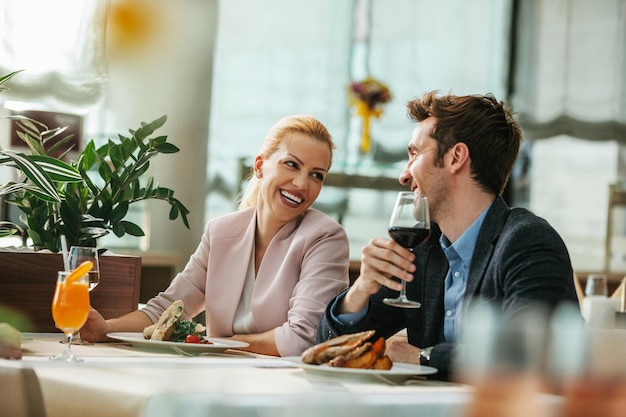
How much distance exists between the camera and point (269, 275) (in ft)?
7.14

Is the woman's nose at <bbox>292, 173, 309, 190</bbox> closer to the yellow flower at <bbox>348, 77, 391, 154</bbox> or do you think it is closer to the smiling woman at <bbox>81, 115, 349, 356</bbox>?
the smiling woman at <bbox>81, 115, 349, 356</bbox>

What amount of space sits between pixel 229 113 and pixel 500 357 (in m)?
5.41

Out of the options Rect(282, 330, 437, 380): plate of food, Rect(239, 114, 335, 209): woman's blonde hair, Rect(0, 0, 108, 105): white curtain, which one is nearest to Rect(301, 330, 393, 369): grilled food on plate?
Rect(282, 330, 437, 380): plate of food

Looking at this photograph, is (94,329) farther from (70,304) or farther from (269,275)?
(269,275)

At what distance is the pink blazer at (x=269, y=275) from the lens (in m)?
2.08

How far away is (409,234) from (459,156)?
42 centimetres

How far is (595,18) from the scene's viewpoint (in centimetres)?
662

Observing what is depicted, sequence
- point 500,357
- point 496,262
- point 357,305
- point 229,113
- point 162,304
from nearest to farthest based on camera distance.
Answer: point 500,357
point 496,262
point 357,305
point 162,304
point 229,113

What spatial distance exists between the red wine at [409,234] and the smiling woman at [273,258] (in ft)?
1.39

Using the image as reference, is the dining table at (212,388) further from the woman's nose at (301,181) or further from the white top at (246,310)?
the woman's nose at (301,181)

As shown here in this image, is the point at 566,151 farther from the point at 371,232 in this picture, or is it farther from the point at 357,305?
the point at 357,305

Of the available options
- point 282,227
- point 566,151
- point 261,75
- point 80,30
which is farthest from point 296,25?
point 282,227

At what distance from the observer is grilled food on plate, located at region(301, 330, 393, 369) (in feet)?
4.38

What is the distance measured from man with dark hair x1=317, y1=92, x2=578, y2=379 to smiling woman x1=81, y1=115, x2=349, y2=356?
0.22 metres
